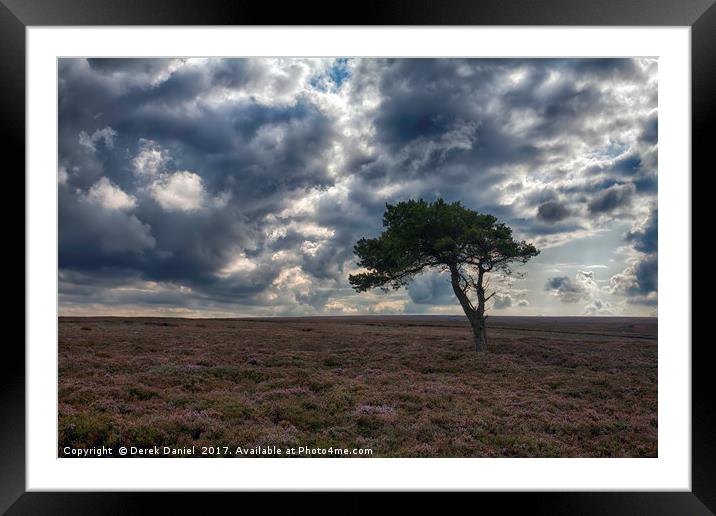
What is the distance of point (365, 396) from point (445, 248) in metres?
6.91

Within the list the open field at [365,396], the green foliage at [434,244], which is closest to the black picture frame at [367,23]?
the open field at [365,396]

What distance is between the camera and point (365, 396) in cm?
848

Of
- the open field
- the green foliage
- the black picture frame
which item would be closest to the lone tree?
the green foliage

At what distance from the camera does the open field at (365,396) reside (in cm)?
623

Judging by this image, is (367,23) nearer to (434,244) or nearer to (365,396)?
(365,396)

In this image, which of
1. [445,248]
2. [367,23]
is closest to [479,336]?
[445,248]

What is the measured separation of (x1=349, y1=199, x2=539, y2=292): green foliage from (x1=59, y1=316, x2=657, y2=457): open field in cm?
329

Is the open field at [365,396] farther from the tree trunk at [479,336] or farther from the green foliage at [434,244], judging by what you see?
the green foliage at [434,244]

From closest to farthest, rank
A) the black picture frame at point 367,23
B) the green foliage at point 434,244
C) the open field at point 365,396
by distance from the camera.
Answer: the black picture frame at point 367,23, the open field at point 365,396, the green foliage at point 434,244

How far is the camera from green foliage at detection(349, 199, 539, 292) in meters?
13.1

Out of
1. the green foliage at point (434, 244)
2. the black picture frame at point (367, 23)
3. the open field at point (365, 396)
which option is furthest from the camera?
the green foliage at point (434, 244)

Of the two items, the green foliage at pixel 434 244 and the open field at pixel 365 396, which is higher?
the green foliage at pixel 434 244

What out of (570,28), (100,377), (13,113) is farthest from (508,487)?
(100,377)

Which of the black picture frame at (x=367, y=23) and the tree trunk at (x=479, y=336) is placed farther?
the tree trunk at (x=479, y=336)
